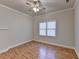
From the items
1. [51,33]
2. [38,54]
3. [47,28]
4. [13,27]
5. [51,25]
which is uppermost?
[51,25]

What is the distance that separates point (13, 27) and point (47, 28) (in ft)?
8.43

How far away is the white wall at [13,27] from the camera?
3594mm

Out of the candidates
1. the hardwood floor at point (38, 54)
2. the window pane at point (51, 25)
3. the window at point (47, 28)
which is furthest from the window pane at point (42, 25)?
the hardwood floor at point (38, 54)

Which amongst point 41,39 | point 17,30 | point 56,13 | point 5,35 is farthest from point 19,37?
point 56,13

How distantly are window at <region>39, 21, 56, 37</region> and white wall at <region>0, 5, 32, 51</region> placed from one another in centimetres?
104

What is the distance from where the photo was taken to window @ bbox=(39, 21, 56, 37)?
5.24 metres

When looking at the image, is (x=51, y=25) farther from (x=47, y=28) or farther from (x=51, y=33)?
(x=51, y=33)

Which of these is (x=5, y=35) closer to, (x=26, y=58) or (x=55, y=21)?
(x=26, y=58)

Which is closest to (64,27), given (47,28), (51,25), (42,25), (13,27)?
(51,25)

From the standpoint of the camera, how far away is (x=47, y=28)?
5.66 metres

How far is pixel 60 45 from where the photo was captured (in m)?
4.73

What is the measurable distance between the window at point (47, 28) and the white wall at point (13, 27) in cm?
104

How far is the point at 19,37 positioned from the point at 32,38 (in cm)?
180

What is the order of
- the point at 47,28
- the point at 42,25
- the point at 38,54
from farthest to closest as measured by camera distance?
the point at 42,25 → the point at 47,28 → the point at 38,54
